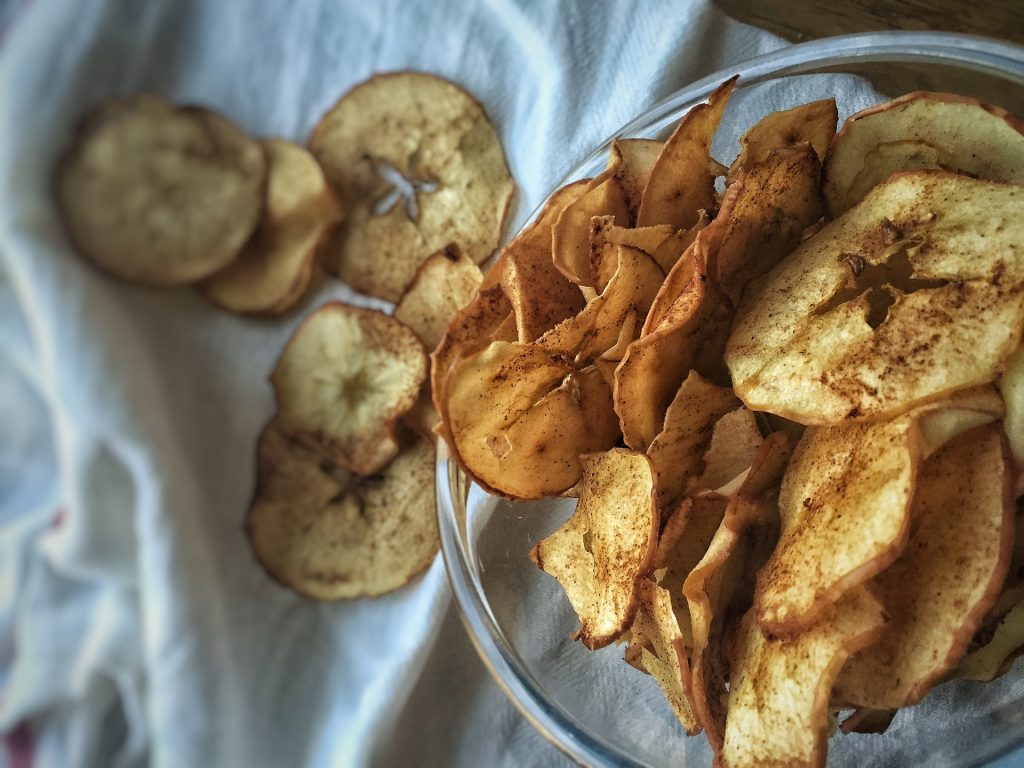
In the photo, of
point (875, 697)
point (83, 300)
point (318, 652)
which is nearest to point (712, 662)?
point (875, 697)

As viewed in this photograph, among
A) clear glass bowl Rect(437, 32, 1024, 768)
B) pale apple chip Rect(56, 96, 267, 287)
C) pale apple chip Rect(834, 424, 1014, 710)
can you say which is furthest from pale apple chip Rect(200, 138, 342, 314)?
pale apple chip Rect(834, 424, 1014, 710)

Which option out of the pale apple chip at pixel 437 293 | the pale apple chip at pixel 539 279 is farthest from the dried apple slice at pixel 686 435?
the pale apple chip at pixel 437 293

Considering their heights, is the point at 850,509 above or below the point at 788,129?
below

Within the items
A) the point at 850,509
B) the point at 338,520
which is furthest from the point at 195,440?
the point at 850,509

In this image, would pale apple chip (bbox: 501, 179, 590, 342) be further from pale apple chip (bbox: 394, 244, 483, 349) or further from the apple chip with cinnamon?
pale apple chip (bbox: 394, 244, 483, 349)

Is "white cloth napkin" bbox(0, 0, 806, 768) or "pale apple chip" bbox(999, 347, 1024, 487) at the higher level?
"pale apple chip" bbox(999, 347, 1024, 487)

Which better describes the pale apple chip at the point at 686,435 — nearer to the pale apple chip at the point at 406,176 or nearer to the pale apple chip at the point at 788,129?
the pale apple chip at the point at 788,129

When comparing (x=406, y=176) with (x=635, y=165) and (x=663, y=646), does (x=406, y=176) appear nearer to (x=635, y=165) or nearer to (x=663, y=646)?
(x=635, y=165)
